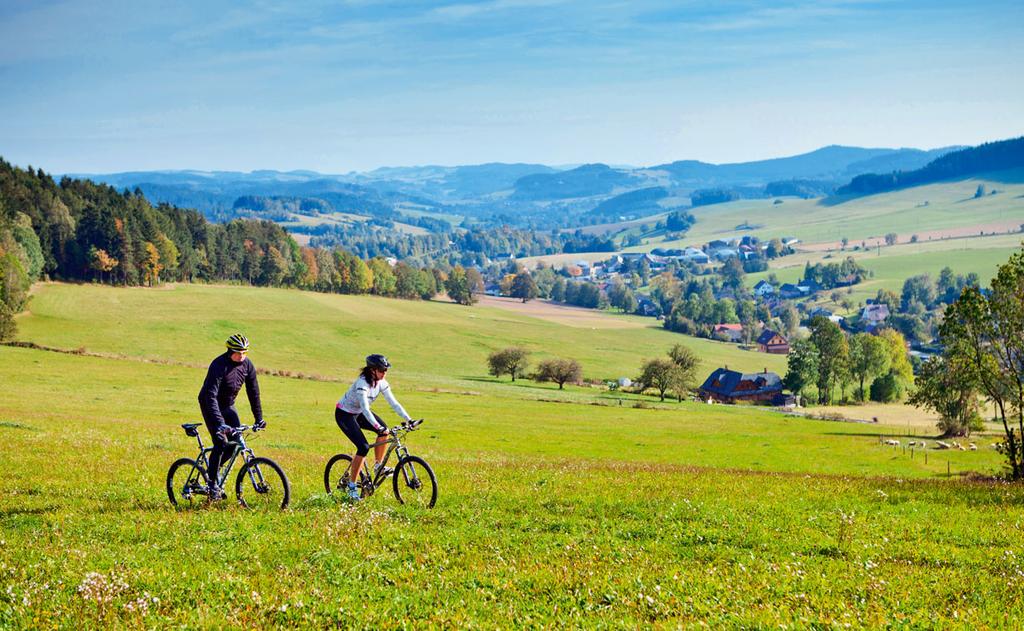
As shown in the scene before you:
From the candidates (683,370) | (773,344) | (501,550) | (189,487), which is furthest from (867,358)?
(189,487)

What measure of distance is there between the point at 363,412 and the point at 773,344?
187 m

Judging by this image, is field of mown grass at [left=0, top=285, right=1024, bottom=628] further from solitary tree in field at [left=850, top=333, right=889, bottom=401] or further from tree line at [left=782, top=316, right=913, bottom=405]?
solitary tree in field at [left=850, top=333, right=889, bottom=401]

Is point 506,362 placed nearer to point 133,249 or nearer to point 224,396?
point 133,249

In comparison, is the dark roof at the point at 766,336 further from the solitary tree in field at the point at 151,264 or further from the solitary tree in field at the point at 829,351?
the solitary tree in field at the point at 151,264

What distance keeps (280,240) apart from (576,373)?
10337 centimetres

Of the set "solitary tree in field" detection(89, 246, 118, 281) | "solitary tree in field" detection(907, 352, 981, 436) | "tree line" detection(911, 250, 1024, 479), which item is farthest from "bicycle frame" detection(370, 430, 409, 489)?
"solitary tree in field" detection(89, 246, 118, 281)

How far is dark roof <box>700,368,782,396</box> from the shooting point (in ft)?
421

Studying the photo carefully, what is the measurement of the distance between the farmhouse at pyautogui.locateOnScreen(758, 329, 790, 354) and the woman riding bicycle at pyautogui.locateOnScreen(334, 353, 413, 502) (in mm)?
183089

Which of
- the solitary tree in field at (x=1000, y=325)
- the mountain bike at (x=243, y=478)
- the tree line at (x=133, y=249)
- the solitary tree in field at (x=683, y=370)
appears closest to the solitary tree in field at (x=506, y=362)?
the solitary tree in field at (x=683, y=370)

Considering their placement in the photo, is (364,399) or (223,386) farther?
(364,399)

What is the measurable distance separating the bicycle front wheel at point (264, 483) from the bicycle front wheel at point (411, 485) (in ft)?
7.11

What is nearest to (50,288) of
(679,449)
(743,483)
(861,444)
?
(679,449)

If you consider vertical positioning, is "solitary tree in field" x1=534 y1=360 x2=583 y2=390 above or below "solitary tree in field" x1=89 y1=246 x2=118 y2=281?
below

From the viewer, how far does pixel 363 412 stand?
1538 cm
